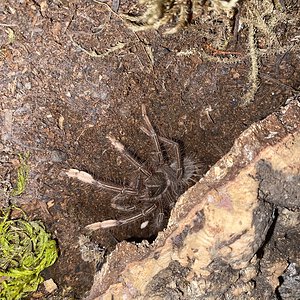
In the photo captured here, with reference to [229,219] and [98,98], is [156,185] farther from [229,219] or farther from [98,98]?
[229,219]

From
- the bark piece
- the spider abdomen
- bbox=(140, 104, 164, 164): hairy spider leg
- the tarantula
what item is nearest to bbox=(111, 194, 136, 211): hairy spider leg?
the tarantula

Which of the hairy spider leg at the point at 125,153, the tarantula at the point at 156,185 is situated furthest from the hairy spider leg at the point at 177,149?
the hairy spider leg at the point at 125,153

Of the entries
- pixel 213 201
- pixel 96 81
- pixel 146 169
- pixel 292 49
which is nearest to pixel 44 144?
pixel 96 81

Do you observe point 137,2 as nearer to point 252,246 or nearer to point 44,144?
point 44,144

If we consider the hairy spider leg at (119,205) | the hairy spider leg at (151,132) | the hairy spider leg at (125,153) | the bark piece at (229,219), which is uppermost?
the bark piece at (229,219)

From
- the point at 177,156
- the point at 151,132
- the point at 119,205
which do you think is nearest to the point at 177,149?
the point at 177,156

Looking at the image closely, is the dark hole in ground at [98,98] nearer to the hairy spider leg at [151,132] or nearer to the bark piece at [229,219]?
the hairy spider leg at [151,132]
